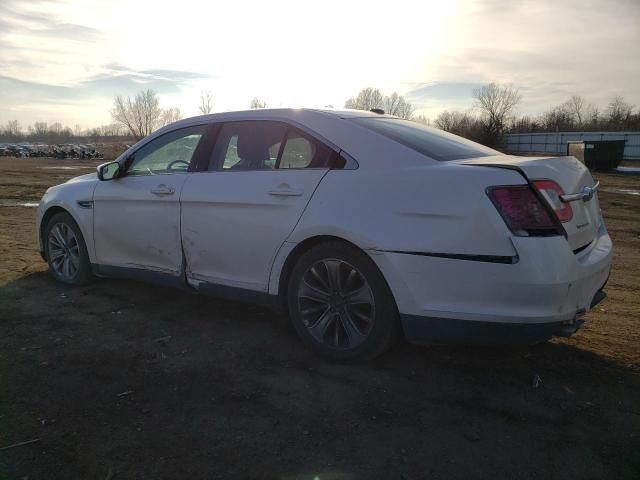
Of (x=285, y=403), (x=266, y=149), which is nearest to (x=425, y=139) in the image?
(x=266, y=149)

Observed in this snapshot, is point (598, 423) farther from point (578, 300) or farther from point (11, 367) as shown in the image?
point (11, 367)

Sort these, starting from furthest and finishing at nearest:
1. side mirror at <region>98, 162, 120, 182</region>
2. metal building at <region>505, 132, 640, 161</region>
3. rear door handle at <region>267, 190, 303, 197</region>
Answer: metal building at <region>505, 132, 640, 161</region>, side mirror at <region>98, 162, 120, 182</region>, rear door handle at <region>267, 190, 303, 197</region>

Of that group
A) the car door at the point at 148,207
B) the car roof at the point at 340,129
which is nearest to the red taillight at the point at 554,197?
the car roof at the point at 340,129

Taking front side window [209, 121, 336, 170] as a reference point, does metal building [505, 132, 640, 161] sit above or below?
below

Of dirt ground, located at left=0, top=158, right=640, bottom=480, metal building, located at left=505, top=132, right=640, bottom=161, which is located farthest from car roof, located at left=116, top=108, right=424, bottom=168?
metal building, located at left=505, top=132, right=640, bottom=161

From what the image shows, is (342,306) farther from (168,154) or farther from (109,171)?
(109,171)

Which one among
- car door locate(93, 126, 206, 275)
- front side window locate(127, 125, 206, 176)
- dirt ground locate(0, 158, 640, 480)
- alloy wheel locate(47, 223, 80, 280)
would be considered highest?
front side window locate(127, 125, 206, 176)

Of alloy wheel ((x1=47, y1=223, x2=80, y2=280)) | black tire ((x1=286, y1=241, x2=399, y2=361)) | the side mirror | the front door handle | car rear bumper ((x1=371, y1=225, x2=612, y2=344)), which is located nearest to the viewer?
car rear bumper ((x1=371, y1=225, x2=612, y2=344))

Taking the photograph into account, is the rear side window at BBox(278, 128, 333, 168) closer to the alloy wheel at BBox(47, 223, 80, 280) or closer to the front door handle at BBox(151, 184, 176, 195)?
the front door handle at BBox(151, 184, 176, 195)

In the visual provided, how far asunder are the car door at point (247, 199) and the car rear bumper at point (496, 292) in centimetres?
80

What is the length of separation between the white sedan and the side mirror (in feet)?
0.48

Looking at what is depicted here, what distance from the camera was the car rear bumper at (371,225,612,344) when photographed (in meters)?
2.79

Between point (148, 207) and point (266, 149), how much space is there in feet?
3.98

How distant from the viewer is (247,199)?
376 cm
